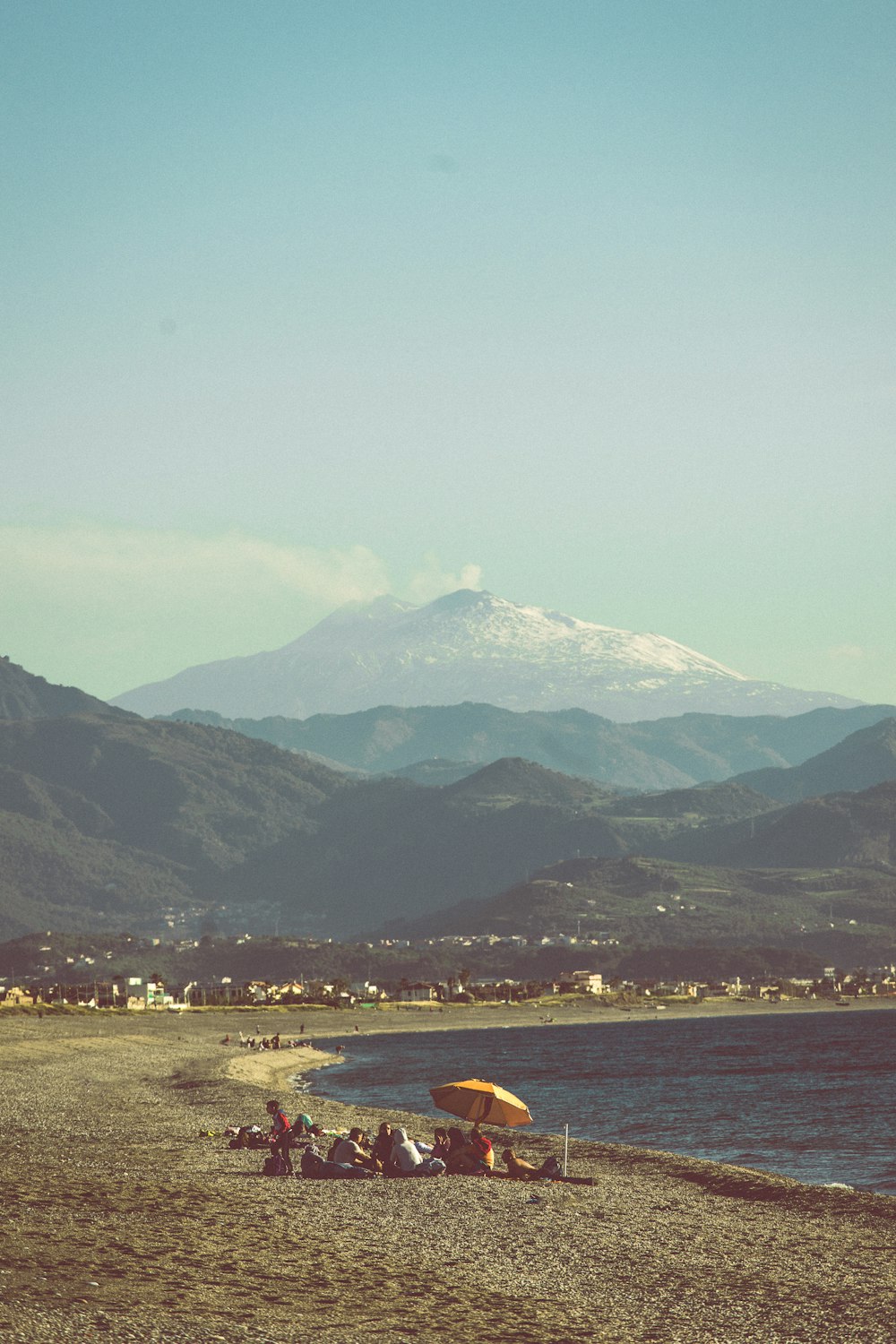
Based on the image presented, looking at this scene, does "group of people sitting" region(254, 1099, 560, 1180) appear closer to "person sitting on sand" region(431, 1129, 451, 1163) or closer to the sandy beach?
"person sitting on sand" region(431, 1129, 451, 1163)

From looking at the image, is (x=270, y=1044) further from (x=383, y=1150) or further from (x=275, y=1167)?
(x=275, y=1167)

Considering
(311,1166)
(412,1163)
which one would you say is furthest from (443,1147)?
(311,1166)

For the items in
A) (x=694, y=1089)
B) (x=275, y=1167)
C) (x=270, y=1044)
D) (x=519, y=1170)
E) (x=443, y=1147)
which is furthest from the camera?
(x=270, y=1044)

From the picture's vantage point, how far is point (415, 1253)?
2794 cm

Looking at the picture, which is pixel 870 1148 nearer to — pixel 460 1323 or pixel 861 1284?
pixel 861 1284

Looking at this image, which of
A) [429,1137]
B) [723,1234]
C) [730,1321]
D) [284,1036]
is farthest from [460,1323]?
[284,1036]

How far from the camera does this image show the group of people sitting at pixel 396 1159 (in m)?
37.6

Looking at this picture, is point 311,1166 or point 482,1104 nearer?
point 311,1166

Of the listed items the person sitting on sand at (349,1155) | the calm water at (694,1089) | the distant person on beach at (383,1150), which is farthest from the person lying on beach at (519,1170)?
the calm water at (694,1089)

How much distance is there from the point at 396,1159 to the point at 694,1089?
57.9 metres

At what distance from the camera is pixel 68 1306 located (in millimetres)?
20391

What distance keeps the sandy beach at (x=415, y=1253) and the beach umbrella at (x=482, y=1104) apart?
2468mm

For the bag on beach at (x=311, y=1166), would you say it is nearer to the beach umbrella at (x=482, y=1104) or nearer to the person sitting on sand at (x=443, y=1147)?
the person sitting on sand at (x=443, y=1147)

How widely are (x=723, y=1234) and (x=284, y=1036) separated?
136 metres
